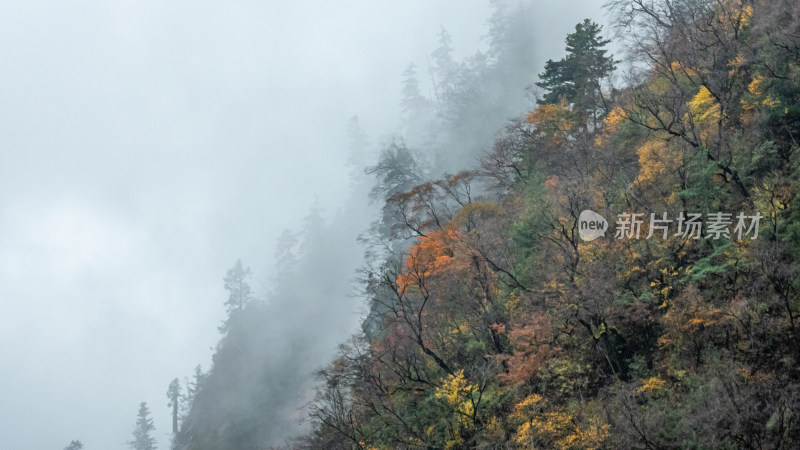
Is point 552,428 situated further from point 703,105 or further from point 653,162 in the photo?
point 703,105

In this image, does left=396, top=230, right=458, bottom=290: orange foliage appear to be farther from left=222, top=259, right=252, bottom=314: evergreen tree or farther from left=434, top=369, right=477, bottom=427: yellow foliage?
left=222, top=259, right=252, bottom=314: evergreen tree

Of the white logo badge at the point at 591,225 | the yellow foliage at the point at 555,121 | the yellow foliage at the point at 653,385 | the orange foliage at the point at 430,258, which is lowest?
the yellow foliage at the point at 653,385

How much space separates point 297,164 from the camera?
427ft

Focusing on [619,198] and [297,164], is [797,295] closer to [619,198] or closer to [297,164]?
[619,198]

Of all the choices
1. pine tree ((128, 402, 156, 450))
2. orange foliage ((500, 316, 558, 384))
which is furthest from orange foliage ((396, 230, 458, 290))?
pine tree ((128, 402, 156, 450))

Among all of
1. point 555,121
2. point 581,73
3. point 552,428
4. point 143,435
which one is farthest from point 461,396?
point 143,435

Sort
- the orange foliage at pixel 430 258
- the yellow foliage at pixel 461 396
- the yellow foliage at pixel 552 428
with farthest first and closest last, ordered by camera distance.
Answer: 1. the orange foliage at pixel 430 258
2. the yellow foliage at pixel 461 396
3. the yellow foliage at pixel 552 428

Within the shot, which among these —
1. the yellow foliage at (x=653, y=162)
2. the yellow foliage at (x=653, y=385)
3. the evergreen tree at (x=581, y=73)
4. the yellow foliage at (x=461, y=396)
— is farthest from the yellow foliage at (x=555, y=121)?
the yellow foliage at (x=653, y=385)

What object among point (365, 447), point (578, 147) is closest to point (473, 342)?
point (365, 447)

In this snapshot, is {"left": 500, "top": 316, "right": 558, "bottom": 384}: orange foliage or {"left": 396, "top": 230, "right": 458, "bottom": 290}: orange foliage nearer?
{"left": 500, "top": 316, "right": 558, "bottom": 384}: orange foliage

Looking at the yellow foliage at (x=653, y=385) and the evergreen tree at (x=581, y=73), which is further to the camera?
the evergreen tree at (x=581, y=73)

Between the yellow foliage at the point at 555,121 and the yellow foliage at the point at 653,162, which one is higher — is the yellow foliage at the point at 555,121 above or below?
above

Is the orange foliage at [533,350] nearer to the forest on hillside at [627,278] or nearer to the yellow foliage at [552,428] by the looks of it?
the forest on hillside at [627,278]

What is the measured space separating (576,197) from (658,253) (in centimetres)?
452
